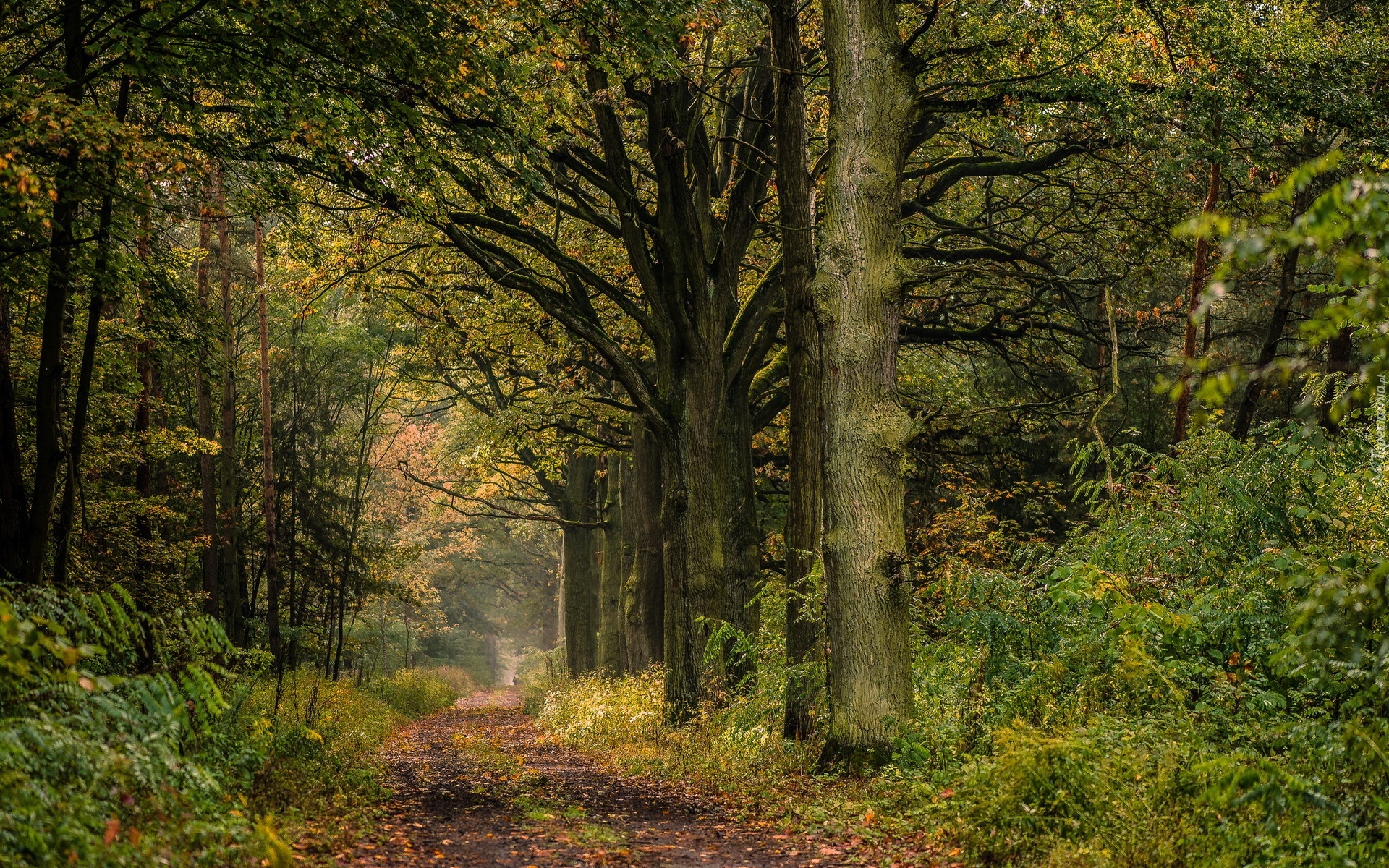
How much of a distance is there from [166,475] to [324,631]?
5427 millimetres

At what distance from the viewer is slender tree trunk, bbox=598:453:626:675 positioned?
22484mm

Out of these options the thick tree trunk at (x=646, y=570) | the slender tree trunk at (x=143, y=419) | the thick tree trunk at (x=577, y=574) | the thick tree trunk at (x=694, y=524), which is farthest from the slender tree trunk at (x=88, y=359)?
the thick tree trunk at (x=577, y=574)

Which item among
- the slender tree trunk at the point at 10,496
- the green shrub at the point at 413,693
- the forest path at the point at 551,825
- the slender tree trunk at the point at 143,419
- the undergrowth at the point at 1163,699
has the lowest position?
the green shrub at the point at 413,693

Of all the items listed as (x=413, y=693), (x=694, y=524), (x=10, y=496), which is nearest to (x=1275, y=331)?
(x=694, y=524)

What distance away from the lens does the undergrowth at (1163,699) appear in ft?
13.8

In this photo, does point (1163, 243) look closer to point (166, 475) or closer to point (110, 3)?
point (110, 3)

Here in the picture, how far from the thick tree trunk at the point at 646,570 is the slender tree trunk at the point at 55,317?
1096 cm

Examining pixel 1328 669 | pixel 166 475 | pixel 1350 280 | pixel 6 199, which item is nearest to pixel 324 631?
pixel 166 475

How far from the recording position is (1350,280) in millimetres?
2789

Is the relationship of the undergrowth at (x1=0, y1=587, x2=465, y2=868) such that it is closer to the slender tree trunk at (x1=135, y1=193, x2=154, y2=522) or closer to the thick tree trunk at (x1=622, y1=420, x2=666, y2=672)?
the slender tree trunk at (x1=135, y1=193, x2=154, y2=522)

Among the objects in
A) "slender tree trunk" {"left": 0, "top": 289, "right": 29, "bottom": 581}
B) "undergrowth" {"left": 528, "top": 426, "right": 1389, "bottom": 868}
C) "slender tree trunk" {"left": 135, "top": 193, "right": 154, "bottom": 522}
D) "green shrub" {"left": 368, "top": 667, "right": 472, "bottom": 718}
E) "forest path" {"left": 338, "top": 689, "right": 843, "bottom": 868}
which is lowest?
"green shrub" {"left": 368, "top": 667, "right": 472, "bottom": 718}

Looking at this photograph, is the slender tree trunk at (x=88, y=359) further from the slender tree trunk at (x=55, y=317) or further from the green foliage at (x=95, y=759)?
the green foliage at (x=95, y=759)

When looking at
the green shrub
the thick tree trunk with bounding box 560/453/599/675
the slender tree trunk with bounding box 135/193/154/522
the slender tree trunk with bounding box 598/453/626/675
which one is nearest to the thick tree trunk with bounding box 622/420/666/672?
the slender tree trunk with bounding box 598/453/626/675

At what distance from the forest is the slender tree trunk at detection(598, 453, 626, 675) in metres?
3.18
